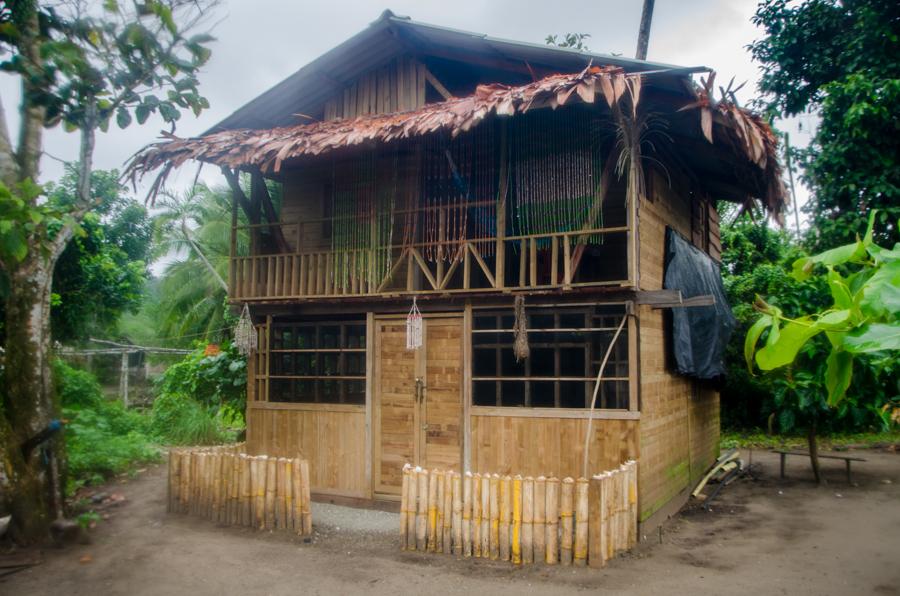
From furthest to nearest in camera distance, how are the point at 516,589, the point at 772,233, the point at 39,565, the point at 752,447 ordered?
the point at 772,233, the point at 752,447, the point at 39,565, the point at 516,589

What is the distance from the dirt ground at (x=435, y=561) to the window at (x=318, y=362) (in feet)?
5.55

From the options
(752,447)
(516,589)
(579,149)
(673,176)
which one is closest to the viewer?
(516,589)

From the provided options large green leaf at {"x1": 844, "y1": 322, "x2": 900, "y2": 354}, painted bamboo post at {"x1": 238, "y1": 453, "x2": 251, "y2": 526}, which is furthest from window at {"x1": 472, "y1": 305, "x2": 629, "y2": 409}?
large green leaf at {"x1": 844, "y1": 322, "x2": 900, "y2": 354}

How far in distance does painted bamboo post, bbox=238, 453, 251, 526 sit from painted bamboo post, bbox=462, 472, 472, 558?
2876 mm

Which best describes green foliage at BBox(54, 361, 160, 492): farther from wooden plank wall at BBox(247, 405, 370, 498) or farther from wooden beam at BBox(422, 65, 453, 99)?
wooden beam at BBox(422, 65, 453, 99)

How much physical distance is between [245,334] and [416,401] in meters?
2.89

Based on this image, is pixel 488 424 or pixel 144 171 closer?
pixel 488 424

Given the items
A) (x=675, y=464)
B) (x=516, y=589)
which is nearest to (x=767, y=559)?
(x=675, y=464)

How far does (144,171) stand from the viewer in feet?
31.8

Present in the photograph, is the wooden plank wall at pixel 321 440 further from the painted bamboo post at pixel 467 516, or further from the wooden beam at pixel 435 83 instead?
the wooden beam at pixel 435 83

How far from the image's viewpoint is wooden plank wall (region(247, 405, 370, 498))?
31.3ft

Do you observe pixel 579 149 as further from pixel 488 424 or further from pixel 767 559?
pixel 767 559

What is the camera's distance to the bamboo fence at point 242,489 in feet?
26.3

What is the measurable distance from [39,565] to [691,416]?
29.3 ft
